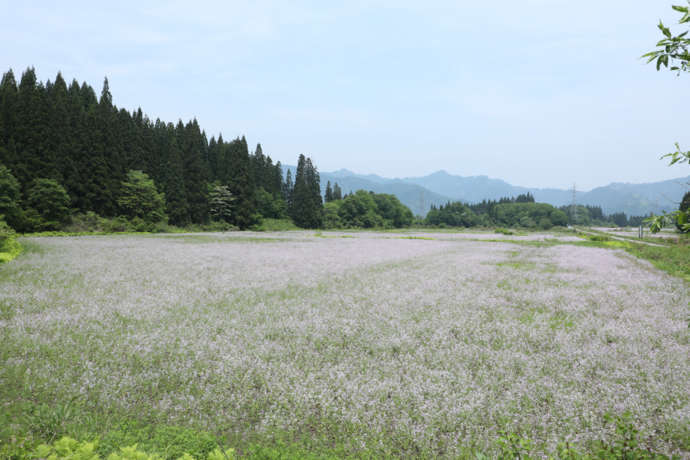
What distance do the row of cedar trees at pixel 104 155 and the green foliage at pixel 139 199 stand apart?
153 cm

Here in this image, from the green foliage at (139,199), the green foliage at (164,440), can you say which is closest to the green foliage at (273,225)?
the green foliage at (139,199)

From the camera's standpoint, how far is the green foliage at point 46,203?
1769 inches

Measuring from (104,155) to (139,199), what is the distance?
10.7 metres

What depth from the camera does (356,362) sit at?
686cm

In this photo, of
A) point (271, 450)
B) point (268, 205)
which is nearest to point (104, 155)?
point (268, 205)

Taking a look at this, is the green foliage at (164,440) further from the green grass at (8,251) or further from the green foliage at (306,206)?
the green foliage at (306,206)

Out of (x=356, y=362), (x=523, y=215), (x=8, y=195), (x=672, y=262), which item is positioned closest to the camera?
(x=356, y=362)

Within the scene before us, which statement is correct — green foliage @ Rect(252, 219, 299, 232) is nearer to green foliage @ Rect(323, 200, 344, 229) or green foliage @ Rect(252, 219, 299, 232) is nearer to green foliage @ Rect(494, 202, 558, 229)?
green foliage @ Rect(323, 200, 344, 229)

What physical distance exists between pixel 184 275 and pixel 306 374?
12.6m

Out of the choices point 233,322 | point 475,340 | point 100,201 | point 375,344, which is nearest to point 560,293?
point 475,340

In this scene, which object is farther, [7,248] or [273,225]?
[273,225]

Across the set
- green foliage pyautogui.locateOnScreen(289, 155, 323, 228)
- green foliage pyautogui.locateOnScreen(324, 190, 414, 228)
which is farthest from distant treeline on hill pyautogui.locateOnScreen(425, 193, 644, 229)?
green foliage pyautogui.locateOnScreen(289, 155, 323, 228)

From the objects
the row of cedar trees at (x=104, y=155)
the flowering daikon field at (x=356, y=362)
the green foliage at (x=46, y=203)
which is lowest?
the flowering daikon field at (x=356, y=362)

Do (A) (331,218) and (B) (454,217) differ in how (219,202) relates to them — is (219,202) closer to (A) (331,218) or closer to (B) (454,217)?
(A) (331,218)
